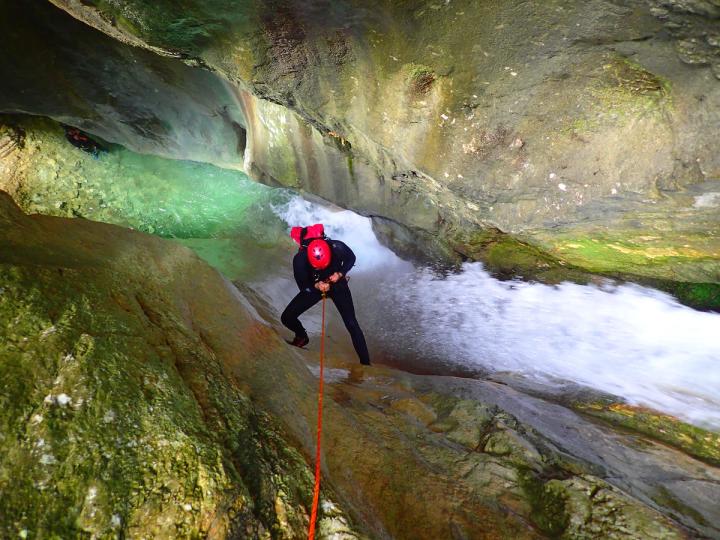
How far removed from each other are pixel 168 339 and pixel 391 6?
330 cm

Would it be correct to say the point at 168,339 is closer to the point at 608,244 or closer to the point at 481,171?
the point at 481,171

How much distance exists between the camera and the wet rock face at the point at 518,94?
9.95ft

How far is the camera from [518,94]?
361 centimetres

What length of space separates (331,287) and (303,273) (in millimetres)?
413

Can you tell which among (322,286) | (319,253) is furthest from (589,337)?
(319,253)

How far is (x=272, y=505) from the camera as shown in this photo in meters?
1.71

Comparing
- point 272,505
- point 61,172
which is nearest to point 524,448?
point 272,505

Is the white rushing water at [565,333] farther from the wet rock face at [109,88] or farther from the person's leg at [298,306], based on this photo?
the wet rock face at [109,88]

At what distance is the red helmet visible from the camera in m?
4.76

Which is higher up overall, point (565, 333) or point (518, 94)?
point (518, 94)

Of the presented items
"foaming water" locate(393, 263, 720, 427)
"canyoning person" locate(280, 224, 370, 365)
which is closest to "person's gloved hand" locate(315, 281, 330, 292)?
"canyoning person" locate(280, 224, 370, 365)

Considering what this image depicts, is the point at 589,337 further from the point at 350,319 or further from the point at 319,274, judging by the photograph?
the point at 319,274

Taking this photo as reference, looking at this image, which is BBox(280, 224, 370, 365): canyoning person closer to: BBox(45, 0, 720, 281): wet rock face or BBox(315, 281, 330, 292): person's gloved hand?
BBox(315, 281, 330, 292): person's gloved hand

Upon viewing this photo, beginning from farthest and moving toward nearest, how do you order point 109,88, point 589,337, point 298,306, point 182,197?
point 182,197 < point 109,88 < point 589,337 < point 298,306
